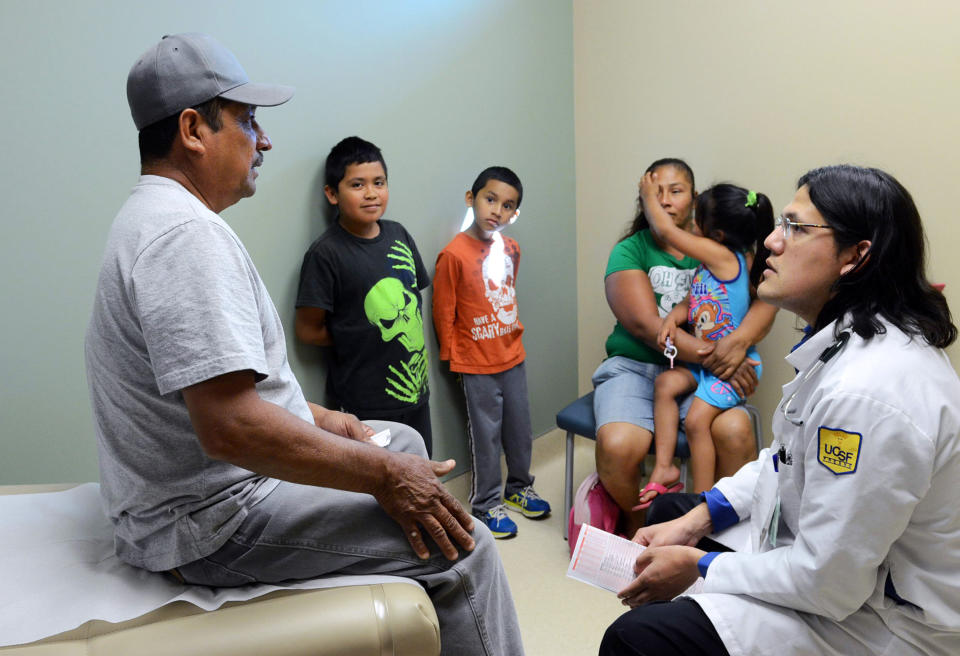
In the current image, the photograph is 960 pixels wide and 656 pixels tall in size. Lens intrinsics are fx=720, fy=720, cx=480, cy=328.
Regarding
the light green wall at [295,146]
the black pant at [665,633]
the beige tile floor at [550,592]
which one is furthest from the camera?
the beige tile floor at [550,592]

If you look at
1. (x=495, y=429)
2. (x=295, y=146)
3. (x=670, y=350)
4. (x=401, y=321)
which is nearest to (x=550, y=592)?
(x=495, y=429)

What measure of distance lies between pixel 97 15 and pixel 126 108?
24 centimetres

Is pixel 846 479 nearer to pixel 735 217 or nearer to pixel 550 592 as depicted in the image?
pixel 550 592

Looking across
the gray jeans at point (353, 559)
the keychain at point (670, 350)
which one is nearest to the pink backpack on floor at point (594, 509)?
the keychain at point (670, 350)

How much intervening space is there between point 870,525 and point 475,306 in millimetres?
1872

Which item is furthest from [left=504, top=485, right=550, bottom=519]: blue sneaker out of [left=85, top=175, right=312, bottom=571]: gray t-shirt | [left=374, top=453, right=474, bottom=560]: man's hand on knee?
[left=85, top=175, right=312, bottom=571]: gray t-shirt

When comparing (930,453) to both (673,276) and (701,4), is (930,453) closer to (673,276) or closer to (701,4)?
(673,276)

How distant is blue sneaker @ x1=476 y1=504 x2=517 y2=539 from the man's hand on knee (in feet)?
5.02

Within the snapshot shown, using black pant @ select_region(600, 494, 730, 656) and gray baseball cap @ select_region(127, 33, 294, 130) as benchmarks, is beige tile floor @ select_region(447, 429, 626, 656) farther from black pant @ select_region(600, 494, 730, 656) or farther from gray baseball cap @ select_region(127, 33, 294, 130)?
gray baseball cap @ select_region(127, 33, 294, 130)

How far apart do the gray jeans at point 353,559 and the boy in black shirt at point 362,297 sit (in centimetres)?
106

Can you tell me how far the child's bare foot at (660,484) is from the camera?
247 centimetres

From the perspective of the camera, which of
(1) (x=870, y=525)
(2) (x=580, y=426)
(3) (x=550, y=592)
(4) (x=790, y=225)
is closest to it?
(1) (x=870, y=525)

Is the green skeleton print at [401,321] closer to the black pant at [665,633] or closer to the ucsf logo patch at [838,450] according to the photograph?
the black pant at [665,633]

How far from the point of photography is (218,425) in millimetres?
1145
